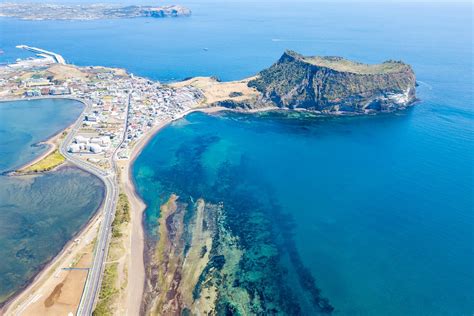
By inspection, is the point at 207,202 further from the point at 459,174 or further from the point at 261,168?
the point at 459,174

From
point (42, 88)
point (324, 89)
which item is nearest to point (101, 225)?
point (324, 89)

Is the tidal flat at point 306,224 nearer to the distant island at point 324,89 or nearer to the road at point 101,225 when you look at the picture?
the road at point 101,225

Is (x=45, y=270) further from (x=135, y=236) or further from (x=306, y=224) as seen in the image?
(x=306, y=224)

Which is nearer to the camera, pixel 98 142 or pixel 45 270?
pixel 45 270

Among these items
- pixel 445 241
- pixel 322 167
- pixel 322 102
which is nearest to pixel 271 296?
pixel 445 241

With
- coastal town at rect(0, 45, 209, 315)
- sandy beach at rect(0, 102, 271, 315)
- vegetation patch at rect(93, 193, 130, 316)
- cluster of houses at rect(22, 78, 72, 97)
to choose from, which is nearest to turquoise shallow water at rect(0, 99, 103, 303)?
sandy beach at rect(0, 102, 271, 315)

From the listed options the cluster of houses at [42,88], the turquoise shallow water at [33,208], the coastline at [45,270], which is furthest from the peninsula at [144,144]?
the turquoise shallow water at [33,208]
